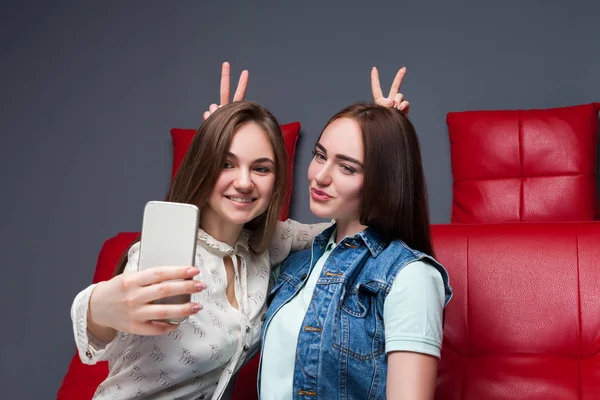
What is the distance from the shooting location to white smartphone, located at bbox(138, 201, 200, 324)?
3.39ft

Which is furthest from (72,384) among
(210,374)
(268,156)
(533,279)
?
(533,279)

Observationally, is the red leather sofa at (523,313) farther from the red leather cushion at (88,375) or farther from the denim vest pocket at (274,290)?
the red leather cushion at (88,375)

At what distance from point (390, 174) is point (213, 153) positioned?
0.37 meters

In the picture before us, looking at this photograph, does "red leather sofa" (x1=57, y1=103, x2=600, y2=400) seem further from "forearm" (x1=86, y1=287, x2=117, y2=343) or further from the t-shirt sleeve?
"forearm" (x1=86, y1=287, x2=117, y2=343)

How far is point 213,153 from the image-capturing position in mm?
1359

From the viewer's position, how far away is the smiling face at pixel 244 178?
137 centimetres

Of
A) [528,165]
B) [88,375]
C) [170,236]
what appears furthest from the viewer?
[528,165]

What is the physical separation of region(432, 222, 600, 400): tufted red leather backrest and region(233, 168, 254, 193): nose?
62 centimetres

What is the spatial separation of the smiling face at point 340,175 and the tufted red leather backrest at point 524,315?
0.47 meters

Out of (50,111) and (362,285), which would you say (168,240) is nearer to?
(362,285)

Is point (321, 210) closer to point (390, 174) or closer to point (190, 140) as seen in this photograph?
point (390, 174)

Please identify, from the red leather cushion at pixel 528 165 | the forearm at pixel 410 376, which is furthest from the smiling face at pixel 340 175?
the red leather cushion at pixel 528 165

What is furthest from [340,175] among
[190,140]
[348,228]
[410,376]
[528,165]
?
[190,140]

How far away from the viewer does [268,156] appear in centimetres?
142
